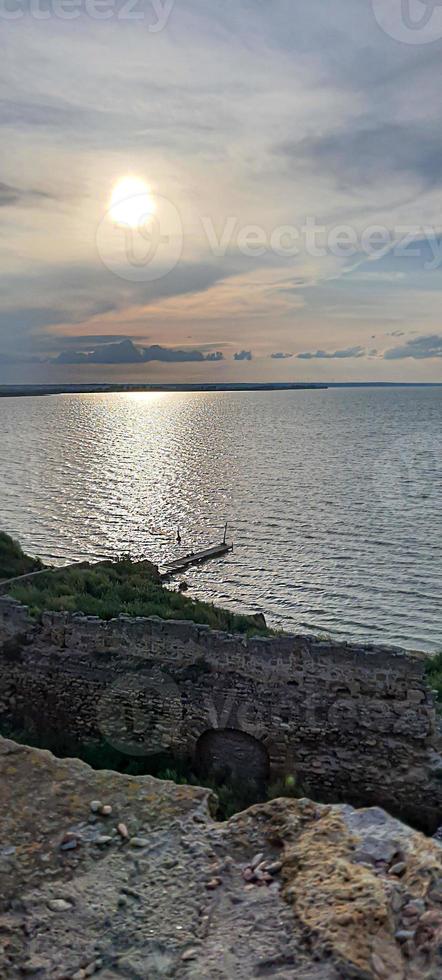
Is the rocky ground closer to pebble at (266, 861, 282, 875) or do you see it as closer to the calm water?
pebble at (266, 861, 282, 875)

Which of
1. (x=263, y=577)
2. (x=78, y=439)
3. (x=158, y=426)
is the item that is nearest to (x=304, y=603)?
(x=263, y=577)

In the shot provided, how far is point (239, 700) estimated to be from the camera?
1155cm

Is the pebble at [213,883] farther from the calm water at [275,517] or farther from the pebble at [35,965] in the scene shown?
the calm water at [275,517]

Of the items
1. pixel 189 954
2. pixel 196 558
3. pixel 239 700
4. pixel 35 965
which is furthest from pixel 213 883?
pixel 196 558

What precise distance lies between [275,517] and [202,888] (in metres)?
51.4

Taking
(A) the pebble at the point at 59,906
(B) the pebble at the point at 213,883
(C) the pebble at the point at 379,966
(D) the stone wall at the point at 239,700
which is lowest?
(D) the stone wall at the point at 239,700

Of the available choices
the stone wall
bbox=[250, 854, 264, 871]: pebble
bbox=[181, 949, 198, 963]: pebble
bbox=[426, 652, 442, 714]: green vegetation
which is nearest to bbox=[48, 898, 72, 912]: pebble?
bbox=[181, 949, 198, 963]: pebble

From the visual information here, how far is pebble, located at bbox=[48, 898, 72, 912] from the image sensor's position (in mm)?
5648

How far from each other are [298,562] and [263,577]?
136 inches

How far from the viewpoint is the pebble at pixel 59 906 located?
565cm

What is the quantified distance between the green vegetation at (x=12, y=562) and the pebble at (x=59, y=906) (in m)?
18.2

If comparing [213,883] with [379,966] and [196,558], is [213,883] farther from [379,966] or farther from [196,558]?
[196,558]

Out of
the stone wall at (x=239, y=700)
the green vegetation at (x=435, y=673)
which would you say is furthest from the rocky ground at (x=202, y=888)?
the green vegetation at (x=435, y=673)

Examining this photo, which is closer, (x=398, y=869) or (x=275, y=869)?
(x=398, y=869)
